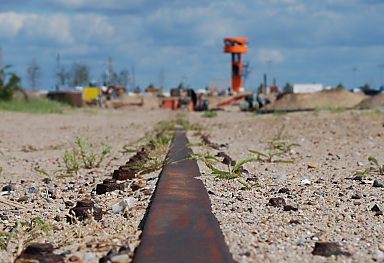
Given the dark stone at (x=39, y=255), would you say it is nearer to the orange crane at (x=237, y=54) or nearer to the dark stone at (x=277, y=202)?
the dark stone at (x=277, y=202)

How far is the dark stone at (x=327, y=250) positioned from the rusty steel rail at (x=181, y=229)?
1.00 ft

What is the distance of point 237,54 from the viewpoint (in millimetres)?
78125

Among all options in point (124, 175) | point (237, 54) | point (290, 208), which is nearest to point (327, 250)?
point (290, 208)

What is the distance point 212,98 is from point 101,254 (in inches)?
2686

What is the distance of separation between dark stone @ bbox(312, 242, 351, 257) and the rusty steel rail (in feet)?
1.00

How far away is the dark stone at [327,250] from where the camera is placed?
2.50 meters

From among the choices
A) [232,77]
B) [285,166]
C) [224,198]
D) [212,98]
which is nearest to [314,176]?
[285,166]

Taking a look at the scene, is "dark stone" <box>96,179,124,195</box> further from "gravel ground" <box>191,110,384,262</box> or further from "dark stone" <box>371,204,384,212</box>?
"dark stone" <box>371,204,384,212</box>

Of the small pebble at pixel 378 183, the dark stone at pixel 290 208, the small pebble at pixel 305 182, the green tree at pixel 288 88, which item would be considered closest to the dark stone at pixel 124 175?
the small pebble at pixel 305 182

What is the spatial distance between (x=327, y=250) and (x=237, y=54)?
7615cm

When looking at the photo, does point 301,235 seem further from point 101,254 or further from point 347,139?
point 347,139

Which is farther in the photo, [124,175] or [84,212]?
[124,175]

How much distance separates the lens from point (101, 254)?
259 cm

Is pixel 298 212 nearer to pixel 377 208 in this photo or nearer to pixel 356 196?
pixel 377 208
